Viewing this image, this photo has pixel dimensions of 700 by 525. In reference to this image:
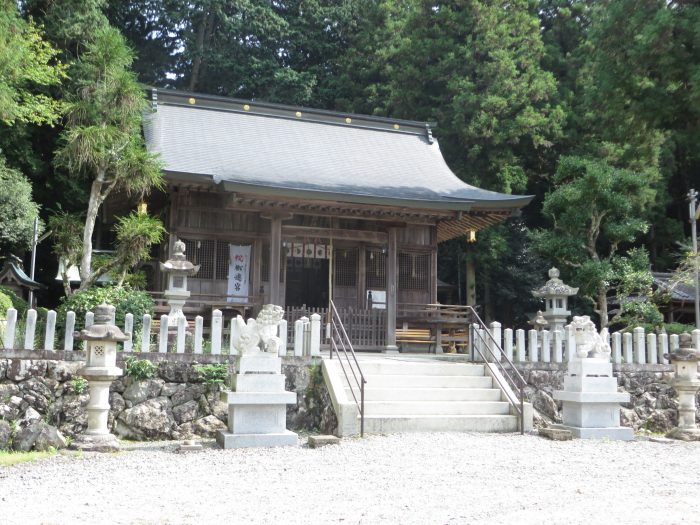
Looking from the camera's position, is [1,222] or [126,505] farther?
[1,222]

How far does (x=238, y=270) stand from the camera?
15.1 metres

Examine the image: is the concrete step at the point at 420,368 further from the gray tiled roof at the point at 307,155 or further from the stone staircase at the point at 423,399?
the gray tiled roof at the point at 307,155

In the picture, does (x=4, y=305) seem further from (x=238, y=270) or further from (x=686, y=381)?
(x=686, y=381)

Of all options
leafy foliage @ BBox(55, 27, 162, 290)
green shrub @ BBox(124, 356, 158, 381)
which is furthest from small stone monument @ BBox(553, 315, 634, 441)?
leafy foliage @ BBox(55, 27, 162, 290)

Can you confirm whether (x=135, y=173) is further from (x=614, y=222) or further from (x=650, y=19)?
(x=614, y=222)

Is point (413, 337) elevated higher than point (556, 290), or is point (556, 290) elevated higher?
point (556, 290)

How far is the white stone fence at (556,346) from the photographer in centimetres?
1142

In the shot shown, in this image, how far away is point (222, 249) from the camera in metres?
15.1

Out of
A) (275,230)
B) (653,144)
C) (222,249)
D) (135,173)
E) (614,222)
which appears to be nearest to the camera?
(135,173)

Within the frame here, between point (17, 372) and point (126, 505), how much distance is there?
4739 mm

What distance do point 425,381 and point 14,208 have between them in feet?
35.1

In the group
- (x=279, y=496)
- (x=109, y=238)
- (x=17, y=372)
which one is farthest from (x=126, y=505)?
(x=109, y=238)

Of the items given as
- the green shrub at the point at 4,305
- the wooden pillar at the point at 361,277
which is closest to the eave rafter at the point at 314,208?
the wooden pillar at the point at 361,277

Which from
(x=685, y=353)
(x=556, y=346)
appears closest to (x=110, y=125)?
(x=556, y=346)
